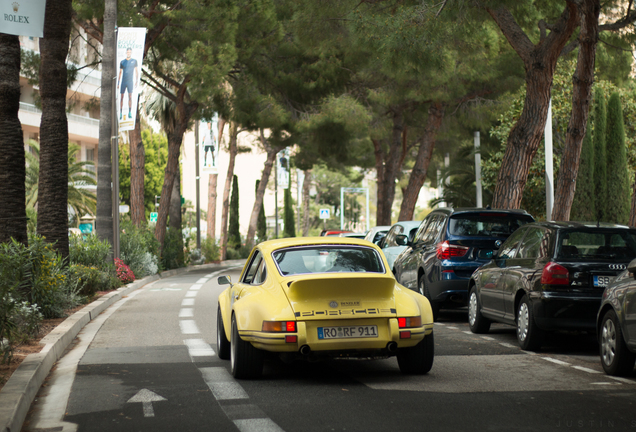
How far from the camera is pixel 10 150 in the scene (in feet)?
38.1

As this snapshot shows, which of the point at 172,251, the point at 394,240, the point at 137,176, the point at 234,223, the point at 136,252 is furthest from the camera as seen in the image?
the point at 234,223

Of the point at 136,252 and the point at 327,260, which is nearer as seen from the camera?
the point at 327,260

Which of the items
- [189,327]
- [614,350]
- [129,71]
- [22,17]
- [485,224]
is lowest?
[189,327]

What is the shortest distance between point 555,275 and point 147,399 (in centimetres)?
493

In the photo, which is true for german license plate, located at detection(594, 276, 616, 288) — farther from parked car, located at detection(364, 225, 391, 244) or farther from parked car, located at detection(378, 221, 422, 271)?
parked car, located at detection(364, 225, 391, 244)

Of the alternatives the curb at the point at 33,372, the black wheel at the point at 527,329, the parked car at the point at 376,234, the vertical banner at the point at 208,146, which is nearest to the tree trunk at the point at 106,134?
the parked car at the point at 376,234

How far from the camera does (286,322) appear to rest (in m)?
7.37

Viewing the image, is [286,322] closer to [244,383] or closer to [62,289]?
[244,383]

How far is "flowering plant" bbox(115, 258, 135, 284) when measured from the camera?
21844mm

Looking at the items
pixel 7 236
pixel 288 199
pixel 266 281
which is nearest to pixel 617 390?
pixel 266 281

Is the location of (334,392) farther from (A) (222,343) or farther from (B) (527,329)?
(B) (527,329)

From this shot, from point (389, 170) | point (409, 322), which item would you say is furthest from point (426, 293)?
point (389, 170)

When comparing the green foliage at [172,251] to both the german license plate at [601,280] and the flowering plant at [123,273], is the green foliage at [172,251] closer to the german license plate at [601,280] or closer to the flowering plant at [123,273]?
the flowering plant at [123,273]

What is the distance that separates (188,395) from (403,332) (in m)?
2.01
